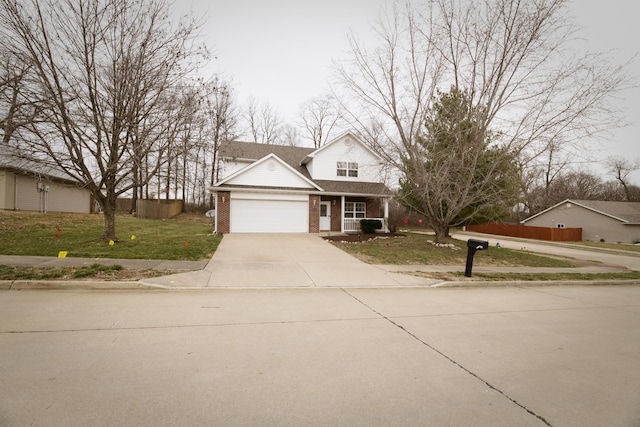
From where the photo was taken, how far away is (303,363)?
362cm

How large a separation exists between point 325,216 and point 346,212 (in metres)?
1.65

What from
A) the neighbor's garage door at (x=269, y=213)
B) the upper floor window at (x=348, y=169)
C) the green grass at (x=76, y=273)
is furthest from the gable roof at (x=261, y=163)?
the green grass at (x=76, y=273)

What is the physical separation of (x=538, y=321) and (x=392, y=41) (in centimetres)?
1330

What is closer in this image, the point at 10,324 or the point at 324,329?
the point at 10,324

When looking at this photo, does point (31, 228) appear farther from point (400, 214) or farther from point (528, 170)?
point (400, 214)

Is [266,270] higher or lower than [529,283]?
higher

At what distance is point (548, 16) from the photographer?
1245 cm

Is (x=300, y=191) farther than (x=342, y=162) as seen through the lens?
No

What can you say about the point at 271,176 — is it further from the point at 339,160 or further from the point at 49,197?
the point at 49,197

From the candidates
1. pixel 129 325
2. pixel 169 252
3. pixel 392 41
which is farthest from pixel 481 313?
pixel 392 41

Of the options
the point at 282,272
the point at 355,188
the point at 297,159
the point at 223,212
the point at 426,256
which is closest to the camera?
the point at 282,272

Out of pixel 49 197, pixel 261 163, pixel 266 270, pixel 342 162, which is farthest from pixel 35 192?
pixel 266 270

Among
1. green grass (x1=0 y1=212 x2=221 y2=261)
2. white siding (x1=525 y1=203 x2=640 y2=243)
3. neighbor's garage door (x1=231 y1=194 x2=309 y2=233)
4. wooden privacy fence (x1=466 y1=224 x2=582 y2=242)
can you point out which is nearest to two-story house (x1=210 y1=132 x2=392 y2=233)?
neighbor's garage door (x1=231 y1=194 x2=309 y2=233)

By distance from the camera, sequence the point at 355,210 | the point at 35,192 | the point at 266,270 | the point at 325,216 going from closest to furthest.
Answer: the point at 266,270 → the point at 35,192 → the point at 325,216 → the point at 355,210
